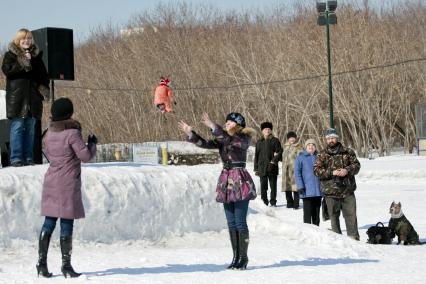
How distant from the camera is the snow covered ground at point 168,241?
793 centimetres

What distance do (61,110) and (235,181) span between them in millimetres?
1689

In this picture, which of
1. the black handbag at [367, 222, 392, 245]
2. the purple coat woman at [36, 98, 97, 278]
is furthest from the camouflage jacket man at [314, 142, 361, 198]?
the purple coat woman at [36, 98, 97, 278]

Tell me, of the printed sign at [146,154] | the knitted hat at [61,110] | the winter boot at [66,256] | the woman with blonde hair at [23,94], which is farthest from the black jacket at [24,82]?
the printed sign at [146,154]

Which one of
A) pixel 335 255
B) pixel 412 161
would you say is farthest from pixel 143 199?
pixel 412 161

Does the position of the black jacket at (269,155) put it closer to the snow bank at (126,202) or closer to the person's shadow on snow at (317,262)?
the snow bank at (126,202)

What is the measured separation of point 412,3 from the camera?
58.1 meters

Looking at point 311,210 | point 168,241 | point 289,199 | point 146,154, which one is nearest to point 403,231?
point 311,210

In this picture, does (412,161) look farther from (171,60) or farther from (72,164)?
(171,60)

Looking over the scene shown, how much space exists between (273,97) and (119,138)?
505 inches

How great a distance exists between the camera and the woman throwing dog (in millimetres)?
8062

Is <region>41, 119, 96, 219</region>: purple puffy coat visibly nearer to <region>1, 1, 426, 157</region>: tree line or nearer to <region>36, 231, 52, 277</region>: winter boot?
<region>36, 231, 52, 277</region>: winter boot

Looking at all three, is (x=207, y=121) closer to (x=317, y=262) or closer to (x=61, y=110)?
(x=61, y=110)

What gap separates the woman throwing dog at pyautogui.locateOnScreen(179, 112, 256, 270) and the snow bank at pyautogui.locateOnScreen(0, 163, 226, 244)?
5.75 ft

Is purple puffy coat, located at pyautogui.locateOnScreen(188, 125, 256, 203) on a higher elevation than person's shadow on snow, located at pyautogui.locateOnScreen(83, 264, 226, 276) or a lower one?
higher
